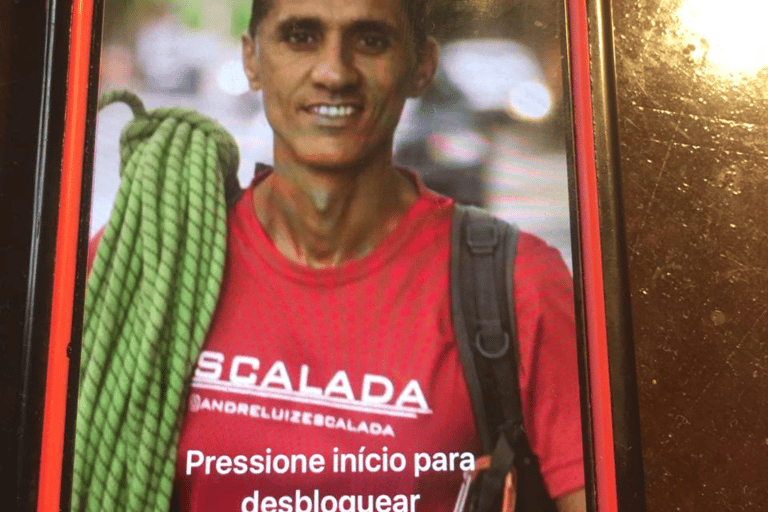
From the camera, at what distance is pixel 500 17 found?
65 cm

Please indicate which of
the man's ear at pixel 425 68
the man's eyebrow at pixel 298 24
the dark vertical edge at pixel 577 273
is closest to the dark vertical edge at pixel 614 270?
the dark vertical edge at pixel 577 273

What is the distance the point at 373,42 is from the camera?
2.05 feet

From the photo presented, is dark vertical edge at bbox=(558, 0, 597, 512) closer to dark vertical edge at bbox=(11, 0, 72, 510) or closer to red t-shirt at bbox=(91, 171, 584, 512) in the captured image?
red t-shirt at bbox=(91, 171, 584, 512)

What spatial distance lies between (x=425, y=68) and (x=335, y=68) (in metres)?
0.08

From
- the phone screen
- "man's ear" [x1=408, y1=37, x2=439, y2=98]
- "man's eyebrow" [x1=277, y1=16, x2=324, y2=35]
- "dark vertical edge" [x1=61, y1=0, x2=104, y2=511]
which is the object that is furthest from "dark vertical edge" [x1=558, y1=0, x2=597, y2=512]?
"dark vertical edge" [x1=61, y1=0, x2=104, y2=511]

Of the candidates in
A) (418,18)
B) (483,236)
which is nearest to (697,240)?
(483,236)

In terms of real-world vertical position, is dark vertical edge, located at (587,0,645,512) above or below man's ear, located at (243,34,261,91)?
below

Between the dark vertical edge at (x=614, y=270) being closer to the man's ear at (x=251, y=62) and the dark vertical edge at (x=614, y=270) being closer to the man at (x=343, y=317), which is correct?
the man at (x=343, y=317)

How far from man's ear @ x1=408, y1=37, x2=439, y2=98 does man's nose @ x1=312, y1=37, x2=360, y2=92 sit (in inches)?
2.0

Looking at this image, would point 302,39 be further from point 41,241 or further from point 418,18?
point 41,241

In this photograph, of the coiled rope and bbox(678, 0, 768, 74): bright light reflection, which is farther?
bbox(678, 0, 768, 74): bright light reflection

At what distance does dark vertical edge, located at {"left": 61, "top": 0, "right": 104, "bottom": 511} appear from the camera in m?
0.55

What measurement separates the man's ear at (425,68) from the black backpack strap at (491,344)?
0.35 feet

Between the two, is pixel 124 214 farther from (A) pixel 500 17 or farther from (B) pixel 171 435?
(A) pixel 500 17
